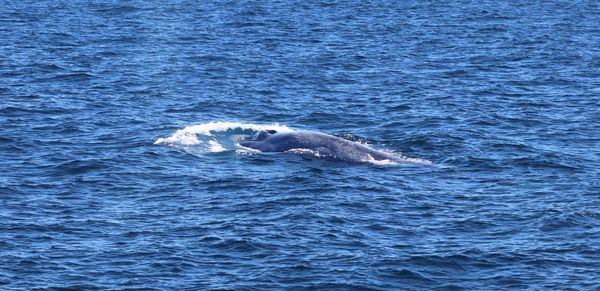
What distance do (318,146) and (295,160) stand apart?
5.61ft

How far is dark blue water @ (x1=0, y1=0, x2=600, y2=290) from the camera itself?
39969mm

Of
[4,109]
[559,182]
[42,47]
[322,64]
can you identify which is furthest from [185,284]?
[42,47]

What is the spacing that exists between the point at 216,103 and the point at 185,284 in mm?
30243

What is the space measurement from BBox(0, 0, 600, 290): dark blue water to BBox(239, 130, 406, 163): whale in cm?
82

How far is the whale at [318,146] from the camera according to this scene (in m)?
53.9

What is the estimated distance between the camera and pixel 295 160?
5369cm

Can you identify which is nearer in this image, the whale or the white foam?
the whale

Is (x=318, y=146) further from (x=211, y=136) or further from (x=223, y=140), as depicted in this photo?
(x=211, y=136)

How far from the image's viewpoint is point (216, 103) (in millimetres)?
67188

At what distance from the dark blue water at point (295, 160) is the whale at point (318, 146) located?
819mm

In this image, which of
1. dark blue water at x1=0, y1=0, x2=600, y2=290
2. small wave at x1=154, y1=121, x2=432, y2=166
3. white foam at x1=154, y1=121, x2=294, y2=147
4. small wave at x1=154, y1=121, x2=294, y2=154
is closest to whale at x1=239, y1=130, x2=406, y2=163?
small wave at x1=154, y1=121, x2=432, y2=166

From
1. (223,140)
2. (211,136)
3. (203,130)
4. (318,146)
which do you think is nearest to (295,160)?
(318,146)

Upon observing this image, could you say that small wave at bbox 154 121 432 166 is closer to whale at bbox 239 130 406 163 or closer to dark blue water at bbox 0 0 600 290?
whale at bbox 239 130 406 163

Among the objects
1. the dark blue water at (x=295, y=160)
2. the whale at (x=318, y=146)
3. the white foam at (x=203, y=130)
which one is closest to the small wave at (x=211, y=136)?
the white foam at (x=203, y=130)
